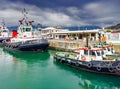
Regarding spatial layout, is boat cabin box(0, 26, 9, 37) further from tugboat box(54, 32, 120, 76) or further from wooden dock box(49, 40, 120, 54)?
tugboat box(54, 32, 120, 76)

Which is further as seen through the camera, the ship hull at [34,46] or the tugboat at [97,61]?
the ship hull at [34,46]

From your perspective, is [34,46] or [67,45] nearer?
[34,46]

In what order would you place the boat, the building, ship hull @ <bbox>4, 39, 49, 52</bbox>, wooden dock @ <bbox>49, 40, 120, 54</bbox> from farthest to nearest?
the building → wooden dock @ <bbox>49, 40, 120, 54</bbox> → ship hull @ <bbox>4, 39, 49, 52</bbox> → the boat

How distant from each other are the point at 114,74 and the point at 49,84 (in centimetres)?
608

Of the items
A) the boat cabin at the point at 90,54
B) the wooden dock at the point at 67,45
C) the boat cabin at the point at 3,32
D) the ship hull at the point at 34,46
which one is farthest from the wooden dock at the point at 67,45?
the boat cabin at the point at 3,32

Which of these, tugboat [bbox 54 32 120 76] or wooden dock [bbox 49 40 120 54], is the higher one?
wooden dock [bbox 49 40 120 54]

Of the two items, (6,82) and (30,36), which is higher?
(30,36)

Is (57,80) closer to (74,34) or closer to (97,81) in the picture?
(97,81)

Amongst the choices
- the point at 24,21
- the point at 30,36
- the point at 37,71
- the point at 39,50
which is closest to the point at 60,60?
the point at 37,71

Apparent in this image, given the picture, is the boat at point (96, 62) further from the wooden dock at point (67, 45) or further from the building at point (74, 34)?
the building at point (74, 34)

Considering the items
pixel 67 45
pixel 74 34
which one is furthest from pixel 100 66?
pixel 74 34

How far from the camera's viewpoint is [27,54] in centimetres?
4044

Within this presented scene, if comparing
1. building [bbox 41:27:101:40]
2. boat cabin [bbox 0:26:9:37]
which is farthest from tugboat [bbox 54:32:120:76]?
boat cabin [bbox 0:26:9:37]

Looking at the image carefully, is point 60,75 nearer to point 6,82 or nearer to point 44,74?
point 44,74
